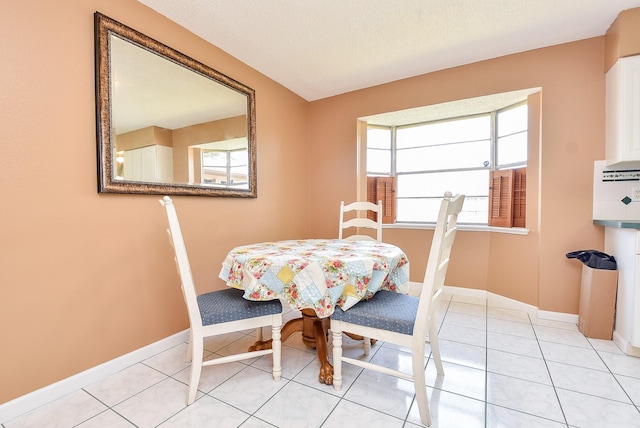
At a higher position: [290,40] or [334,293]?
[290,40]

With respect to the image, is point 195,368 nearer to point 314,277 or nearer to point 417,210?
point 314,277

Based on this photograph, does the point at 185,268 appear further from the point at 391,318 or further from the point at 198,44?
the point at 198,44

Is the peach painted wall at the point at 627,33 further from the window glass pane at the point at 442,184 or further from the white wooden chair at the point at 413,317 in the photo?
the white wooden chair at the point at 413,317

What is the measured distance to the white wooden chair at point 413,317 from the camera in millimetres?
1244

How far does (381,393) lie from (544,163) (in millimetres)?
2374

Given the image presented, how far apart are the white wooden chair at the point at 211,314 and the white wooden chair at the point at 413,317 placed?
1.23 feet

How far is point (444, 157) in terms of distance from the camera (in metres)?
3.30

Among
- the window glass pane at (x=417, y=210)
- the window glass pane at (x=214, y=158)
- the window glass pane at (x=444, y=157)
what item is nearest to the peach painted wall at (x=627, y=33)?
the window glass pane at (x=444, y=157)

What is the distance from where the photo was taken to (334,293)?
1.42 metres

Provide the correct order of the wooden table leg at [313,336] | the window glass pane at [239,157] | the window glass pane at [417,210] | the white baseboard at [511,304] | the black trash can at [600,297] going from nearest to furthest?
the wooden table leg at [313,336] < the black trash can at [600,297] < the white baseboard at [511,304] < the window glass pane at [239,157] < the window glass pane at [417,210]

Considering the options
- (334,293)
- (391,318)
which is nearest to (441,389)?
(391,318)

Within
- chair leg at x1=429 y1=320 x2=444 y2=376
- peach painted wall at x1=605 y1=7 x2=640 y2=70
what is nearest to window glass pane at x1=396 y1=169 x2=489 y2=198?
peach painted wall at x1=605 y1=7 x2=640 y2=70

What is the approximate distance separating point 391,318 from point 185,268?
1073 millimetres

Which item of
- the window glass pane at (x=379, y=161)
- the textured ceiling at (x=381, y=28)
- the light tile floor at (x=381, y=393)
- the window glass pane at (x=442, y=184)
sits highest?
the textured ceiling at (x=381, y=28)
